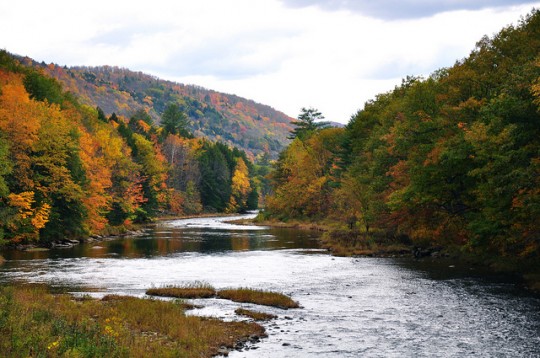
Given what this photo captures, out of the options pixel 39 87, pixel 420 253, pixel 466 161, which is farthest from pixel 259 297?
pixel 39 87

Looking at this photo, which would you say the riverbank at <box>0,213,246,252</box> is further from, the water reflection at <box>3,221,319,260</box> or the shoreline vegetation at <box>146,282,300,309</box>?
the shoreline vegetation at <box>146,282,300,309</box>

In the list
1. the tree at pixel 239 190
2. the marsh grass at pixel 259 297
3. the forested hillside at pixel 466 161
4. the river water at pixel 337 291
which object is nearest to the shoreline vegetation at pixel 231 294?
the marsh grass at pixel 259 297

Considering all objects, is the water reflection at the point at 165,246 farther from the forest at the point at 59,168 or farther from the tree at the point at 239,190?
the tree at the point at 239,190

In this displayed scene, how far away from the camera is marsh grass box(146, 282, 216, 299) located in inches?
1163

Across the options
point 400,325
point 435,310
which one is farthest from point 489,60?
point 400,325

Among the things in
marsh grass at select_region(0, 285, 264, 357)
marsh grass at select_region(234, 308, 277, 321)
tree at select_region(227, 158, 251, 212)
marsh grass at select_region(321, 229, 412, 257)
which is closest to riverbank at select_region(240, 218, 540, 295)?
marsh grass at select_region(321, 229, 412, 257)

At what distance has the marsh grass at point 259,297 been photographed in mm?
27042

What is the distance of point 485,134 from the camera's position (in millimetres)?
33375

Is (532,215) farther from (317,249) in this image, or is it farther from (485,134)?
(317,249)

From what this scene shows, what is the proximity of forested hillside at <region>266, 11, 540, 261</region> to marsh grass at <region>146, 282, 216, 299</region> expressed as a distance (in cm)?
1640

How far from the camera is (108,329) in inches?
674

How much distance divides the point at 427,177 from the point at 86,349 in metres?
34.6

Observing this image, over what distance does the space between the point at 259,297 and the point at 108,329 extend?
12262mm

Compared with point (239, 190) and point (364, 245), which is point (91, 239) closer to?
point (364, 245)
